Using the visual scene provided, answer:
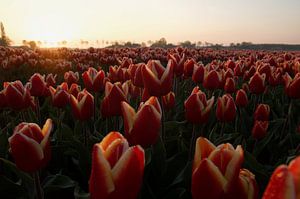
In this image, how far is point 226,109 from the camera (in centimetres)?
354

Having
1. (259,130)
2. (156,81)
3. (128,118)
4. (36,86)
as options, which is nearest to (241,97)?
(259,130)

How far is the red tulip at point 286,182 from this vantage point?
75cm

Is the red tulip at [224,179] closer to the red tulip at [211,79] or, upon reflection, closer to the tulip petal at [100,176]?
the tulip petal at [100,176]

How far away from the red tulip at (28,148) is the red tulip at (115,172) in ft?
2.29

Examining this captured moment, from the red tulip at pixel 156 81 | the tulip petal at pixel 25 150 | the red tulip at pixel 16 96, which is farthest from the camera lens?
the red tulip at pixel 16 96

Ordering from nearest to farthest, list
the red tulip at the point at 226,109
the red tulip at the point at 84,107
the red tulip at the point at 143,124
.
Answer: the red tulip at the point at 143,124, the red tulip at the point at 84,107, the red tulip at the point at 226,109

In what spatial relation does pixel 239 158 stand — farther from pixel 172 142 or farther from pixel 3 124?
pixel 3 124

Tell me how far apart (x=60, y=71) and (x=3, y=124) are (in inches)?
269

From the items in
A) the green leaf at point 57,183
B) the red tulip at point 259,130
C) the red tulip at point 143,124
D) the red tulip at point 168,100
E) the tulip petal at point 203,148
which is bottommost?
the green leaf at point 57,183

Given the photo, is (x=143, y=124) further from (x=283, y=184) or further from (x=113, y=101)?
(x=283, y=184)

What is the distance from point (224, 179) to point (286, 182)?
574 mm

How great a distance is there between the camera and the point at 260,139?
12.9 feet

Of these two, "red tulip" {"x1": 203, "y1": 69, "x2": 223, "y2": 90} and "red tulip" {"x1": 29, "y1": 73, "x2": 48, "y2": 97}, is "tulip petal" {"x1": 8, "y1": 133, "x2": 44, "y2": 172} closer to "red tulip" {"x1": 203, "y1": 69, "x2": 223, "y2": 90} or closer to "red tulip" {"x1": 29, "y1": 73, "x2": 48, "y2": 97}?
"red tulip" {"x1": 29, "y1": 73, "x2": 48, "y2": 97}

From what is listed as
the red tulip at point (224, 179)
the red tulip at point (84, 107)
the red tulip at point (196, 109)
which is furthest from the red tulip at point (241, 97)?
the red tulip at point (224, 179)
